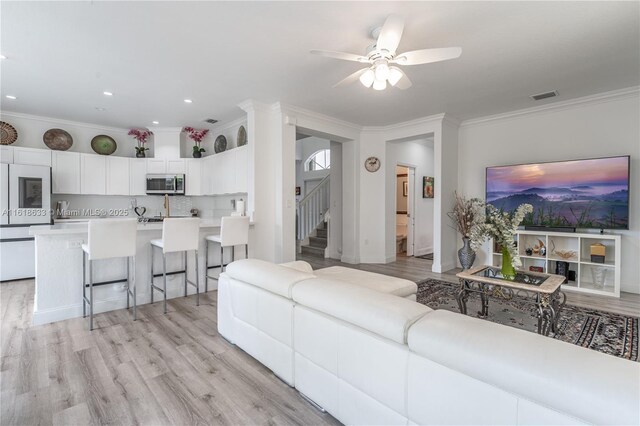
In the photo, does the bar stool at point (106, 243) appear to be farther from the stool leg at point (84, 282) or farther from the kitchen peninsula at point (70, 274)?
the kitchen peninsula at point (70, 274)

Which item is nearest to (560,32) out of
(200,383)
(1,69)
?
(200,383)

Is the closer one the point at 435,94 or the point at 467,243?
the point at 435,94

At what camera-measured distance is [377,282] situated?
2.66 metres

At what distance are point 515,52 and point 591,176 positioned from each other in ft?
7.95

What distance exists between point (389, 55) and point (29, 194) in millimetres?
5646

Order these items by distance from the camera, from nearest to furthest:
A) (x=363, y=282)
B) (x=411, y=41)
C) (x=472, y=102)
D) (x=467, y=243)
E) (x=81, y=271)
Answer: (x=363, y=282) < (x=411, y=41) < (x=81, y=271) < (x=472, y=102) < (x=467, y=243)

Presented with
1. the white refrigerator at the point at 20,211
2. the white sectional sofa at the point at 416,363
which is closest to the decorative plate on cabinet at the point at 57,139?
the white refrigerator at the point at 20,211

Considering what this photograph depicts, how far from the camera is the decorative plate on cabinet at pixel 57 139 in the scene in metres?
5.51

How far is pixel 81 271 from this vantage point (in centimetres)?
336

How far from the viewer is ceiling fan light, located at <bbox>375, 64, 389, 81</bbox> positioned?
2.71 meters

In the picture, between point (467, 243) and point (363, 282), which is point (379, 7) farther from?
point (467, 243)

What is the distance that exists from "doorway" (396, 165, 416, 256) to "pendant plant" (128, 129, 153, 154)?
544 cm

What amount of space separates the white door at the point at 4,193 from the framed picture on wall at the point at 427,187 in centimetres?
765

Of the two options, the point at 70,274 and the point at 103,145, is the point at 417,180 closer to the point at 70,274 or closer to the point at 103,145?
the point at 70,274
